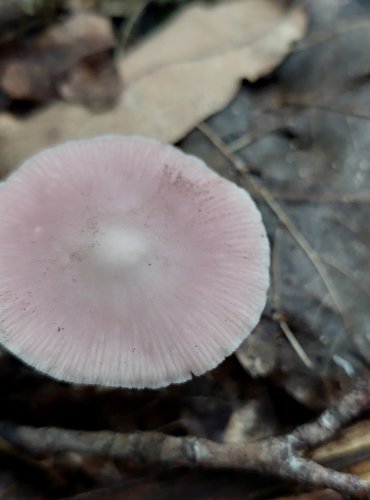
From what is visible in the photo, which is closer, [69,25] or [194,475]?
[194,475]

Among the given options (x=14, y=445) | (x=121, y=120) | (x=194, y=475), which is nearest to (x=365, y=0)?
(x=121, y=120)

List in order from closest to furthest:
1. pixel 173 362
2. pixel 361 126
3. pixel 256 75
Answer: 1. pixel 173 362
2. pixel 361 126
3. pixel 256 75

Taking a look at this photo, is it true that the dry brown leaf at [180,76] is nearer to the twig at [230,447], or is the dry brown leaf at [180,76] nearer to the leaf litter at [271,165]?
the leaf litter at [271,165]

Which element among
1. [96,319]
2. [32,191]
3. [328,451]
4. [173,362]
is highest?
[32,191]

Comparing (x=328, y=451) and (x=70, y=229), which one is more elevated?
(x=70, y=229)

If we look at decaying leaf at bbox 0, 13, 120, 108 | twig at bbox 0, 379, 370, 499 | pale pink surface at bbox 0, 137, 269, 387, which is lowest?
twig at bbox 0, 379, 370, 499

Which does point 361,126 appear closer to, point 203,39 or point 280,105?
point 280,105

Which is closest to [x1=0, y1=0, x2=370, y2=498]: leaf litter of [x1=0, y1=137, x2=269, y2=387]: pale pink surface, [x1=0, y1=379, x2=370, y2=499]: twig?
[x1=0, y1=379, x2=370, y2=499]: twig

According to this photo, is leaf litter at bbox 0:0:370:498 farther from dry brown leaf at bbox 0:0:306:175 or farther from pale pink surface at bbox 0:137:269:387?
pale pink surface at bbox 0:137:269:387
